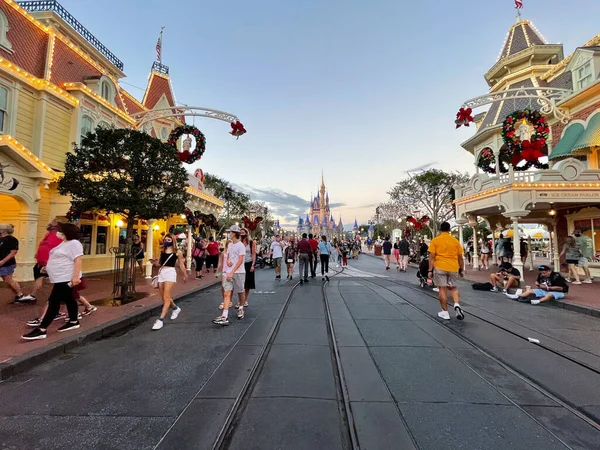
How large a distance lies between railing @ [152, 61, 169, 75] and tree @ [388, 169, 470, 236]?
975 inches

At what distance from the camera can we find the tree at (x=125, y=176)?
7715 millimetres

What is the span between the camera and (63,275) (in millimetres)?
4918

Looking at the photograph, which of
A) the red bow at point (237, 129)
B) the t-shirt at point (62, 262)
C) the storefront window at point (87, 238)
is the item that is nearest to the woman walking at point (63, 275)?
the t-shirt at point (62, 262)

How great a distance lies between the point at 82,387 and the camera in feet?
11.1

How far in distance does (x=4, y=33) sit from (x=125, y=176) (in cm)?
849

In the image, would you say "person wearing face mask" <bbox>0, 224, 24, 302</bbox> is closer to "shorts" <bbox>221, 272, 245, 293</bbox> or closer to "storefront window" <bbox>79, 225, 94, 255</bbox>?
"shorts" <bbox>221, 272, 245, 293</bbox>

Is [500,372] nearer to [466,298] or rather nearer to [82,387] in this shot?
[82,387]

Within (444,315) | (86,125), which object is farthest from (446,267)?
(86,125)

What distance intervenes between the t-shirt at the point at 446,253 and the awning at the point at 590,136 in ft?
38.2

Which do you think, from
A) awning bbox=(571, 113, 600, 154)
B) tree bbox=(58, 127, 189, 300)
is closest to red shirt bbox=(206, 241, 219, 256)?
tree bbox=(58, 127, 189, 300)

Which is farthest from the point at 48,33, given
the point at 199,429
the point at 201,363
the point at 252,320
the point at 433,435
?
the point at 433,435

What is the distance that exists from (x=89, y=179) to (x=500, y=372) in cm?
939

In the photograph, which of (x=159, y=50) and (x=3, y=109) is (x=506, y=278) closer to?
(x=3, y=109)

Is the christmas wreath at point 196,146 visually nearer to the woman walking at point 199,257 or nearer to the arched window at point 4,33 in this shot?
the woman walking at point 199,257
